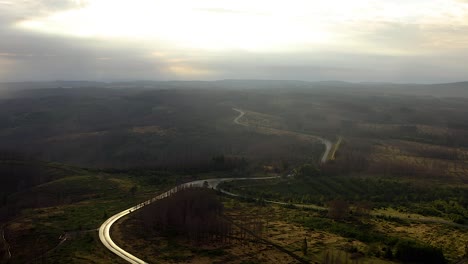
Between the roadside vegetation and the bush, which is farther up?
the bush

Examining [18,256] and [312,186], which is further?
[312,186]

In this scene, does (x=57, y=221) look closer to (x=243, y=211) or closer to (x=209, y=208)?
(x=209, y=208)

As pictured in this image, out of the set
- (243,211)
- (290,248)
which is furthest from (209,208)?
(290,248)

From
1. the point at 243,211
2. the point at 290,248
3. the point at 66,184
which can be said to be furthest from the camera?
the point at 66,184

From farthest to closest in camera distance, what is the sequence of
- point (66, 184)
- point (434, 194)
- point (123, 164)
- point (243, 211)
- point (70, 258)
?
1. point (123, 164)
2. point (66, 184)
3. point (434, 194)
4. point (243, 211)
5. point (70, 258)

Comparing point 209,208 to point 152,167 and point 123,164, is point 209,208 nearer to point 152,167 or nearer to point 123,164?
point 152,167

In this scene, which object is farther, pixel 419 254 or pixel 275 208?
pixel 275 208

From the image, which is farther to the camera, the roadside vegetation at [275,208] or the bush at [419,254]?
the roadside vegetation at [275,208]

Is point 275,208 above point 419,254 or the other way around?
the other way around

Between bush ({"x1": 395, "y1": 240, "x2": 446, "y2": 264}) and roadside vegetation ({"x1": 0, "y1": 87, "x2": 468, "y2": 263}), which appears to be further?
roadside vegetation ({"x1": 0, "y1": 87, "x2": 468, "y2": 263})

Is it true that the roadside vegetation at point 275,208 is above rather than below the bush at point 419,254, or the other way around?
below
